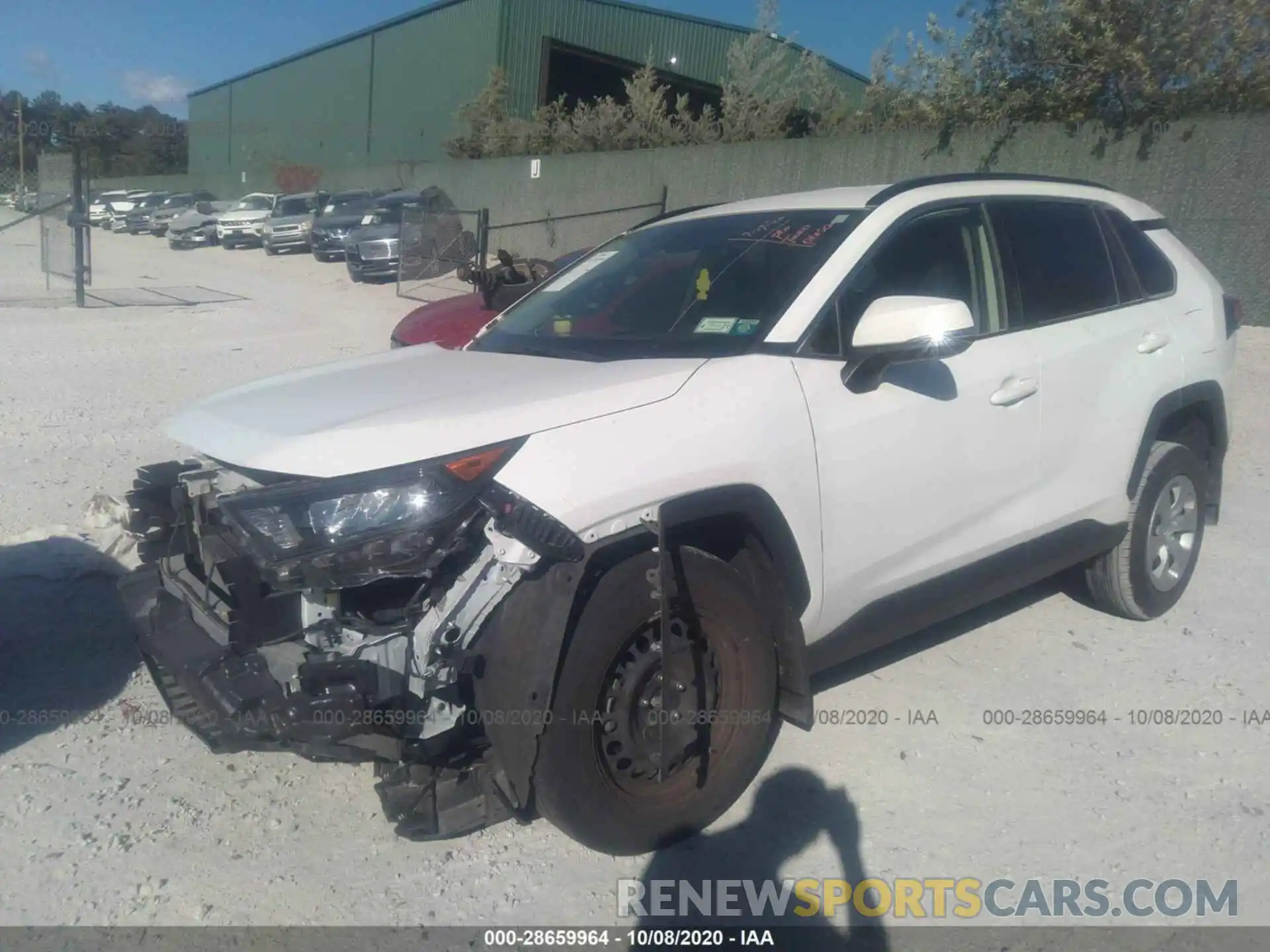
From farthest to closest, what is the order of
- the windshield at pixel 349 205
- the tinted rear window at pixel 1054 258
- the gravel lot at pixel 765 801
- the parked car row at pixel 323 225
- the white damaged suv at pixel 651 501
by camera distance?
the windshield at pixel 349 205, the parked car row at pixel 323 225, the tinted rear window at pixel 1054 258, the gravel lot at pixel 765 801, the white damaged suv at pixel 651 501

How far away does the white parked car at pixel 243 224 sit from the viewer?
98.0 ft

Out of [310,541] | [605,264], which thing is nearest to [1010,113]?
[605,264]

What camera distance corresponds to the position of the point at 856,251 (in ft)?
12.0

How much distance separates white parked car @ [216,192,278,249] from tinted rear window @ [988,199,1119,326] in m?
28.1

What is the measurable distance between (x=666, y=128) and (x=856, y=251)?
22460 millimetres

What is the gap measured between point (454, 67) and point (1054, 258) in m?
34.3

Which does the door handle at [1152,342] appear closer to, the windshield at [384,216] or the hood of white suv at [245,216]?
the windshield at [384,216]

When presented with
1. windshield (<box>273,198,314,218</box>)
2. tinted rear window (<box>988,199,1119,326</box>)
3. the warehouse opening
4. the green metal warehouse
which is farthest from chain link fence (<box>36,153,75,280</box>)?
the green metal warehouse

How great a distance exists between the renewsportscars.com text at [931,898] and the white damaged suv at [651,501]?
184 millimetres

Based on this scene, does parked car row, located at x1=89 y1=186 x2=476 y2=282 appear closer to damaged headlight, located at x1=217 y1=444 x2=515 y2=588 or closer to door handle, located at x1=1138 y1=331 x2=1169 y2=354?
door handle, located at x1=1138 y1=331 x2=1169 y2=354

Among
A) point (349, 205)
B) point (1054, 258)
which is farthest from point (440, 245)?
point (1054, 258)

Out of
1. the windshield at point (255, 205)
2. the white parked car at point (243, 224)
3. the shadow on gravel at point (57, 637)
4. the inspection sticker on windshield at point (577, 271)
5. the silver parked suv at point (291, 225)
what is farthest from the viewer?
the windshield at point (255, 205)

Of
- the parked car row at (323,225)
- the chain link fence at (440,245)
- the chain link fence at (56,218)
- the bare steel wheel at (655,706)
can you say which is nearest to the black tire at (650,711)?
the bare steel wheel at (655,706)

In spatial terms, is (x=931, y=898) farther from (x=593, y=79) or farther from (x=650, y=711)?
(x=593, y=79)
